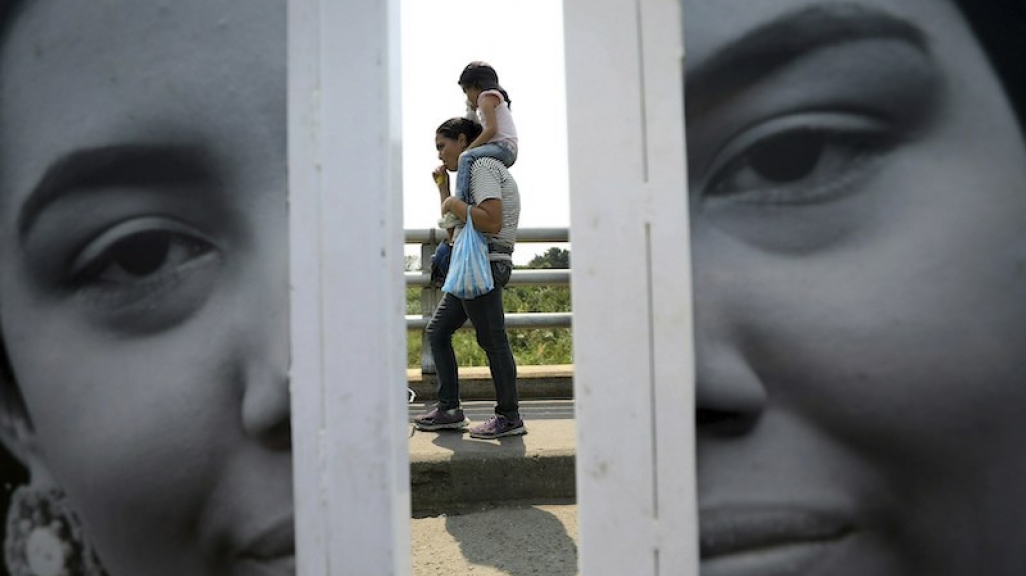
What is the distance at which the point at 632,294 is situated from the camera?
4.24ft

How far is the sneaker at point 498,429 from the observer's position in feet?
10.7

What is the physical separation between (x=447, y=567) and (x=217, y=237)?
1.62 m

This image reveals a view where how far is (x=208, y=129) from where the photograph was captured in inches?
52.4

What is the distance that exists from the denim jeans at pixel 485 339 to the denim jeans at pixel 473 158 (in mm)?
337

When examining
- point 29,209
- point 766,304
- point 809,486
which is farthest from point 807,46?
point 29,209

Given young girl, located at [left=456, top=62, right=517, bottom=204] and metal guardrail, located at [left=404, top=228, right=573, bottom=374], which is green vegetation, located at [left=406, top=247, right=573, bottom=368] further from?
young girl, located at [left=456, top=62, right=517, bottom=204]

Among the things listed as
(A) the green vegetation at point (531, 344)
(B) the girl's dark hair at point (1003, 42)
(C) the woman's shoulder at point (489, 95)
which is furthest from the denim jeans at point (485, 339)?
(A) the green vegetation at point (531, 344)

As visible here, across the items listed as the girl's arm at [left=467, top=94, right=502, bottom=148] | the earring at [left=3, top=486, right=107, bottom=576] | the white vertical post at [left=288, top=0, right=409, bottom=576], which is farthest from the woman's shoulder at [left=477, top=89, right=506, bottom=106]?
the earring at [left=3, top=486, right=107, bottom=576]

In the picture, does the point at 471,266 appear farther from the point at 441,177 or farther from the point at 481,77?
the point at 481,77

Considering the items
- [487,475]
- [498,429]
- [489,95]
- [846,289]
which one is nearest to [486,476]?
[487,475]

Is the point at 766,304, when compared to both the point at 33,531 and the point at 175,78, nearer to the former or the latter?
the point at 175,78

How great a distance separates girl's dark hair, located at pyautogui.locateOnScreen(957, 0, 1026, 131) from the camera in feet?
4.42

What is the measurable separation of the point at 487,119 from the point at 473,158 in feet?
0.64

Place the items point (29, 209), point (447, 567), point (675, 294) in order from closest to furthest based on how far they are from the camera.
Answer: point (675, 294) < point (29, 209) < point (447, 567)
